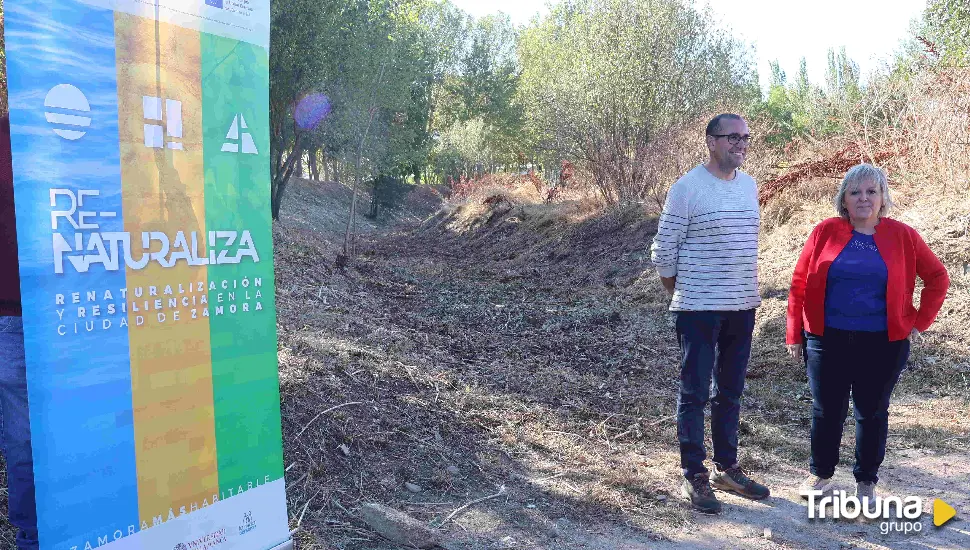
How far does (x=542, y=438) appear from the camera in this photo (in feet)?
17.3

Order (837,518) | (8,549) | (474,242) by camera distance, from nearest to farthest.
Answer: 1. (8,549)
2. (837,518)
3. (474,242)

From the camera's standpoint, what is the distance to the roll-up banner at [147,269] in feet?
6.72

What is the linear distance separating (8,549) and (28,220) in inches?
80.9

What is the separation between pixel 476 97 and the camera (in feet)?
146

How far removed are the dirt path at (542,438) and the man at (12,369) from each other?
1247mm

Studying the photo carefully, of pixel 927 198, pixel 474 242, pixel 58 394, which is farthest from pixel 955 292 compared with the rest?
pixel 474 242

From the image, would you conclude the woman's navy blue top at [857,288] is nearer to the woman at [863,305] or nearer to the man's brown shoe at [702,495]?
the woman at [863,305]

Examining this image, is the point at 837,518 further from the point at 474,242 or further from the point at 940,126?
the point at 474,242

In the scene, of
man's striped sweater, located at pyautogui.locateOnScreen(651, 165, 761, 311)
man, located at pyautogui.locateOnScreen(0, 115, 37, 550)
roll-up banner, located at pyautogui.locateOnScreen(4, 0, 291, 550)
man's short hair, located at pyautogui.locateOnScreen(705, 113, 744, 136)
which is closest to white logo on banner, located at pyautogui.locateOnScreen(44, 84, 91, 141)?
roll-up banner, located at pyautogui.locateOnScreen(4, 0, 291, 550)

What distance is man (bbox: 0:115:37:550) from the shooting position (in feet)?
8.66

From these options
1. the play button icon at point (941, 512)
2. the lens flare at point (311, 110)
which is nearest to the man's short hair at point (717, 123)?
the play button icon at point (941, 512)

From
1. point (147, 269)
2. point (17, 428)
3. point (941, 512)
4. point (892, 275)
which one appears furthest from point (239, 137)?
point (941, 512)

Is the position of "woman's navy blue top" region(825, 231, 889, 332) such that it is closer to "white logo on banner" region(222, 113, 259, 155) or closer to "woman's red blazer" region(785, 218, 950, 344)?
"woman's red blazer" region(785, 218, 950, 344)

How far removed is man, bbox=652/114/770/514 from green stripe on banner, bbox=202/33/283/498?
2200 millimetres
